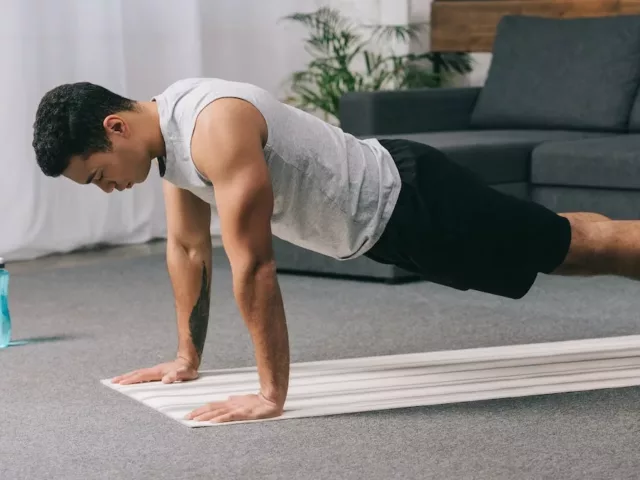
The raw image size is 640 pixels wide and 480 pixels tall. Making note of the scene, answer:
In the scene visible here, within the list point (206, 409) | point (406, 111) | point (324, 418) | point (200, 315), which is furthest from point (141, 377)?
point (406, 111)

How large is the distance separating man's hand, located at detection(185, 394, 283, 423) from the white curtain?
7.95 feet

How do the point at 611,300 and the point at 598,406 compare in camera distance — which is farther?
the point at 611,300

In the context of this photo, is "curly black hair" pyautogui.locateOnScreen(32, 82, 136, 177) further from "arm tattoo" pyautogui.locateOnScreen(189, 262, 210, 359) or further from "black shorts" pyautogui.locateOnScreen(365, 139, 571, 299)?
"black shorts" pyautogui.locateOnScreen(365, 139, 571, 299)

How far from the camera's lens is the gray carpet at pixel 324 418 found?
2.03m

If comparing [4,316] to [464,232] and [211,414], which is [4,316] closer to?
[211,414]

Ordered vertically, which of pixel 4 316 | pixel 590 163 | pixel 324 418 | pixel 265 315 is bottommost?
pixel 4 316

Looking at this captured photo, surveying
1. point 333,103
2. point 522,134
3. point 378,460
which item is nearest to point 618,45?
point 522,134

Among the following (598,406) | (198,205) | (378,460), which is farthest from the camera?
(198,205)

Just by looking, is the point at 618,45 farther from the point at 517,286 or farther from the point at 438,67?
the point at 517,286

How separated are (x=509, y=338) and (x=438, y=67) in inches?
107

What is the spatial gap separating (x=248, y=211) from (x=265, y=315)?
0.20 meters

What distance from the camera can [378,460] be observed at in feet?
6.70

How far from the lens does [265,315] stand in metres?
2.21

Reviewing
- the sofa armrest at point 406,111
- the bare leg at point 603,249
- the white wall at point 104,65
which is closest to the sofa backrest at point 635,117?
the sofa armrest at point 406,111
